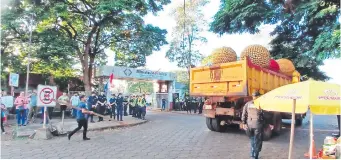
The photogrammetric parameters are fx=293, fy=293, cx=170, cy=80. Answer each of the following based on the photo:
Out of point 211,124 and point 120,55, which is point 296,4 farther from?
point 120,55

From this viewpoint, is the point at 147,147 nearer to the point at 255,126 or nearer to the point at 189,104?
the point at 255,126

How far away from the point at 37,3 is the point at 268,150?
1689 centimetres

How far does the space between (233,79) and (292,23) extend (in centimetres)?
581

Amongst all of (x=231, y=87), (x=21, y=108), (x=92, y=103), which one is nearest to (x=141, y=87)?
(x=92, y=103)

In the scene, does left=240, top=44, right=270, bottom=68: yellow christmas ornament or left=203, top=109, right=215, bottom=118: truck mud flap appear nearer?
left=240, top=44, right=270, bottom=68: yellow christmas ornament

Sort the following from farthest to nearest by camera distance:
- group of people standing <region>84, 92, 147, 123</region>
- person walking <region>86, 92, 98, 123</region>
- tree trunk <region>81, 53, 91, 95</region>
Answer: tree trunk <region>81, 53, 91, 95</region>, group of people standing <region>84, 92, 147, 123</region>, person walking <region>86, 92, 98, 123</region>

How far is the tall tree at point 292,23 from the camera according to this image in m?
10.4

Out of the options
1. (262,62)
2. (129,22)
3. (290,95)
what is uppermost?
(129,22)

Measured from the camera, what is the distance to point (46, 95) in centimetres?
971

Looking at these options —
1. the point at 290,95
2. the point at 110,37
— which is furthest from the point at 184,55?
the point at 290,95

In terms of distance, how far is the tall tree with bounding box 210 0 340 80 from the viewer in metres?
10.4

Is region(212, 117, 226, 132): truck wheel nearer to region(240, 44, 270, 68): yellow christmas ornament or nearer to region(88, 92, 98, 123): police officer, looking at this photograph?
region(240, 44, 270, 68): yellow christmas ornament

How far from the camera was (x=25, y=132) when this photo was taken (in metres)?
9.74

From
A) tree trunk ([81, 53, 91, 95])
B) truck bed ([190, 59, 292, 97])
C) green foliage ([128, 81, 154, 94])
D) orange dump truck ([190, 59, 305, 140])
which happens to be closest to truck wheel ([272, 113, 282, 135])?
orange dump truck ([190, 59, 305, 140])
